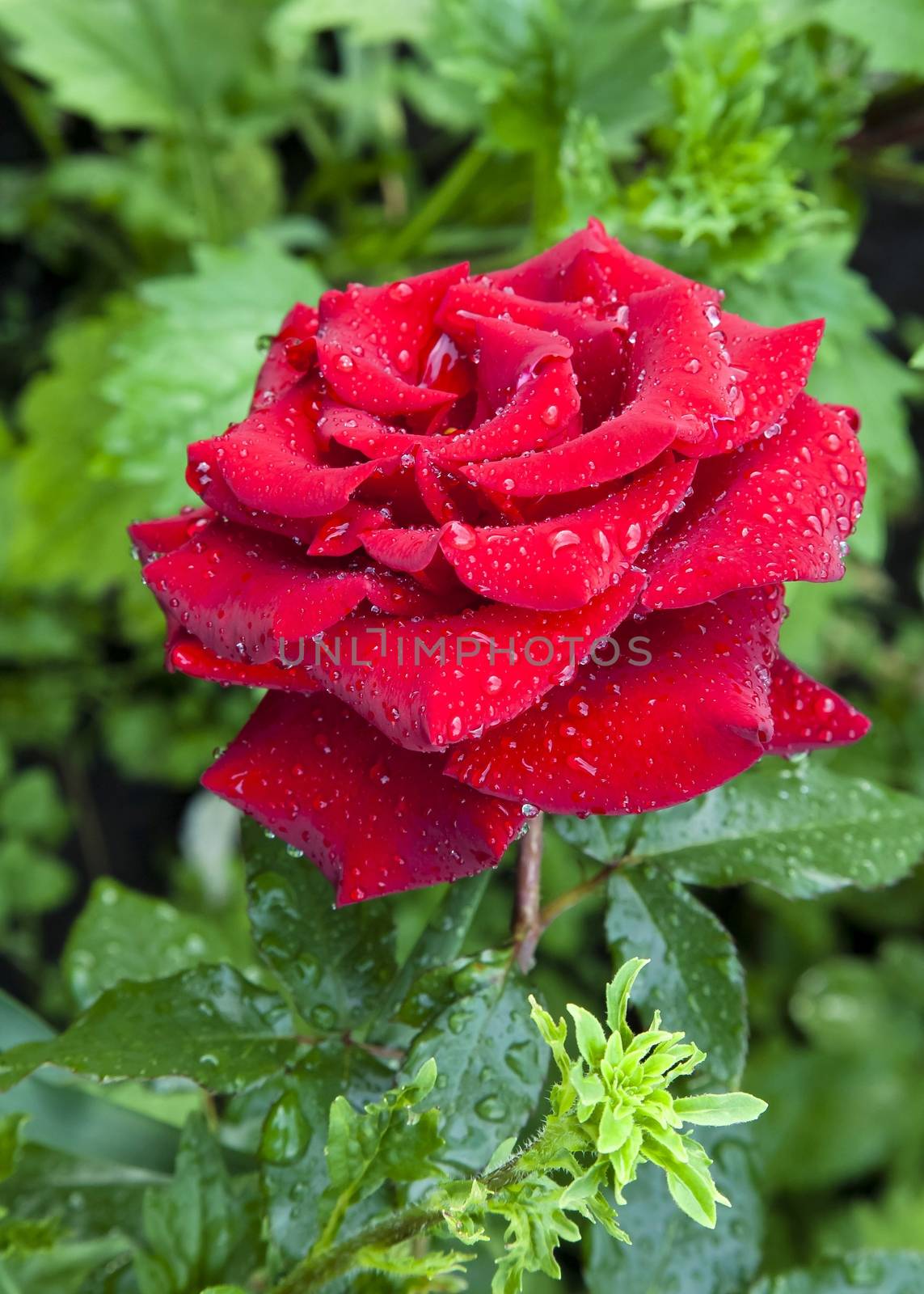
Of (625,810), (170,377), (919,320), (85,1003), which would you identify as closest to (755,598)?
(625,810)

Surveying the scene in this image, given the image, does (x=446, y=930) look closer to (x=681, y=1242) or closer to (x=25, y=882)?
(x=681, y=1242)

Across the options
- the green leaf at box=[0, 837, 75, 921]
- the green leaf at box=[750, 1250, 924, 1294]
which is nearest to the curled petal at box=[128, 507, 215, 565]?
the green leaf at box=[750, 1250, 924, 1294]

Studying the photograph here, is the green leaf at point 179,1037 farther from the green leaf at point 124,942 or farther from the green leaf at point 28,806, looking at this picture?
the green leaf at point 28,806

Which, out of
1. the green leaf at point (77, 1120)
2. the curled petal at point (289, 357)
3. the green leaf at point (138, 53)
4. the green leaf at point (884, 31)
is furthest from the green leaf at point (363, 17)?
the green leaf at point (77, 1120)

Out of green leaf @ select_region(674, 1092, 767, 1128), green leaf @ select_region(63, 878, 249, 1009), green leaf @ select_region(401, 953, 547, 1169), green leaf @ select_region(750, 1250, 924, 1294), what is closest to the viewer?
green leaf @ select_region(674, 1092, 767, 1128)

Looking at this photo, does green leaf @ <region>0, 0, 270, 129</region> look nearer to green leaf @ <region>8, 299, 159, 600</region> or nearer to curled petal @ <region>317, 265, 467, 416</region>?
green leaf @ <region>8, 299, 159, 600</region>

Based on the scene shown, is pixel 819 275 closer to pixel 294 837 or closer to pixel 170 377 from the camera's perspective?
pixel 170 377
